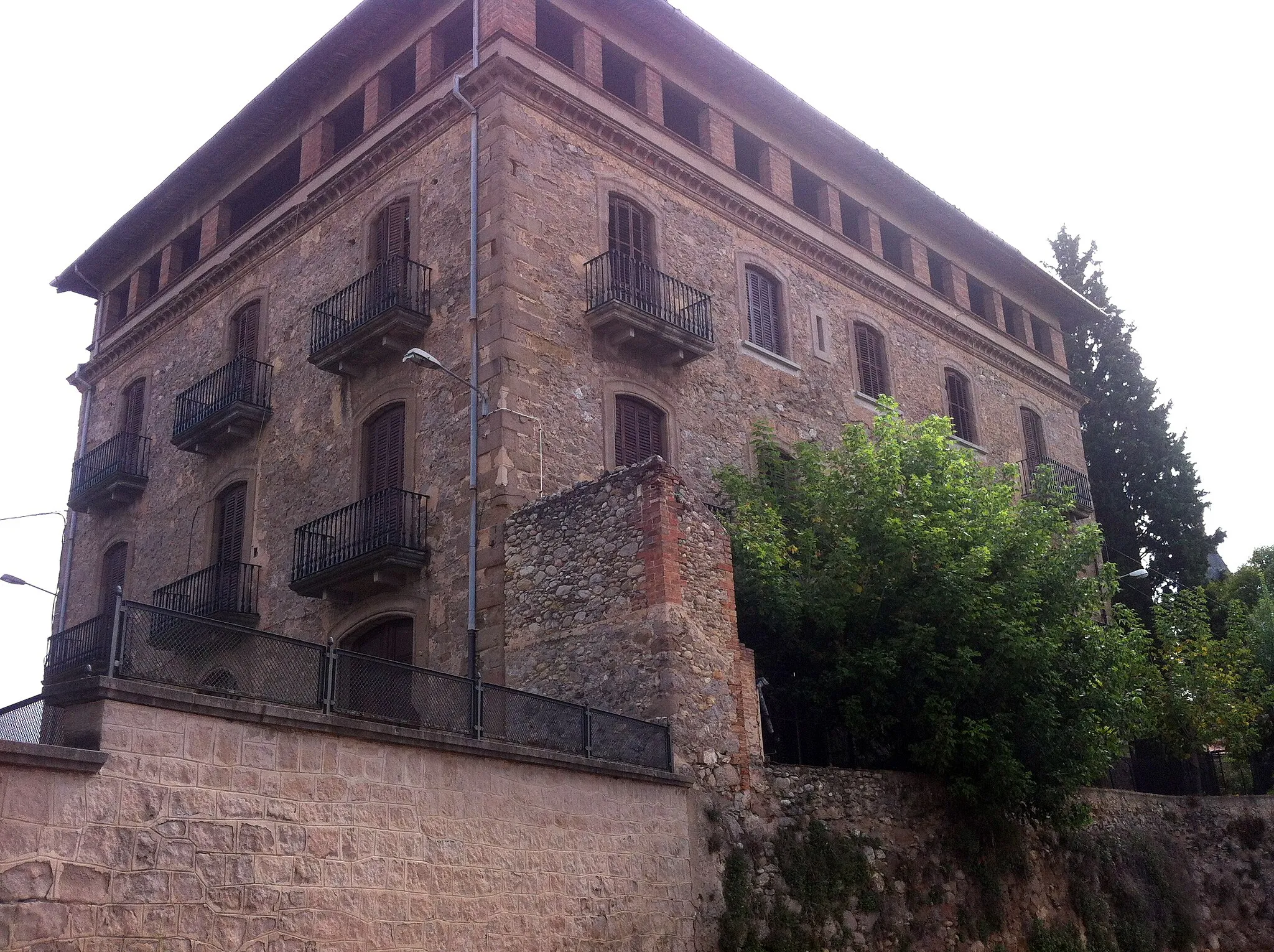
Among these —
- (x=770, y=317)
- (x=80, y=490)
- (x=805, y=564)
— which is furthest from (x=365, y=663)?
(x=80, y=490)

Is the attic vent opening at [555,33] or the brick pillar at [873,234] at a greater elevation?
the attic vent opening at [555,33]

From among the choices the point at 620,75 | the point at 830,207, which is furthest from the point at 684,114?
the point at 830,207

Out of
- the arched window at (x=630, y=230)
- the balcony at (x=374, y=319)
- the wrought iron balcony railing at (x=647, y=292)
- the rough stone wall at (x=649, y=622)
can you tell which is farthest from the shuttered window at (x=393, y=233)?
the rough stone wall at (x=649, y=622)

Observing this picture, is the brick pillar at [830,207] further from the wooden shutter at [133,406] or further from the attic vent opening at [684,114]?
the wooden shutter at [133,406]

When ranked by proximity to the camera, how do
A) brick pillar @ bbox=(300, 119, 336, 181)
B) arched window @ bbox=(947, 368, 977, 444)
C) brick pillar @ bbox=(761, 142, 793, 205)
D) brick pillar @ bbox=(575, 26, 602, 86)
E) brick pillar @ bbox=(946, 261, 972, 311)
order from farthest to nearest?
brick pillar @ bbox=(946, 261, 972, 311) < arched window @ bbox=(947, 368, 977, 444) < brick pillar @ bbox=(761, 142, 793, 205) < brick pillar @ bbox=(300, 119, 336, 181) < brick pillar @ bbox=(575, 26, 602, 86)

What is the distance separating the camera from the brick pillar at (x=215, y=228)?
26094mm

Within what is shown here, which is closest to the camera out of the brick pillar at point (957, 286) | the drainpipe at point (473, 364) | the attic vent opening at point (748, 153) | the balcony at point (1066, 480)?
the drainpipe at point (473, 364)

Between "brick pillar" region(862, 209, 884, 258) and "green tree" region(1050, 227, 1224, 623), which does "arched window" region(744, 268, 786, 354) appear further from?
"green tree" region(1050, 227, 1224, 623)

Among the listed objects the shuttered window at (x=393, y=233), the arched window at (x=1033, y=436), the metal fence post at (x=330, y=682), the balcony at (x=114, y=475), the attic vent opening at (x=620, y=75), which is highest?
the attic vent opening at (x=620, y=75)

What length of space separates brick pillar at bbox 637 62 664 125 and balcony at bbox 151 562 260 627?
10.5m

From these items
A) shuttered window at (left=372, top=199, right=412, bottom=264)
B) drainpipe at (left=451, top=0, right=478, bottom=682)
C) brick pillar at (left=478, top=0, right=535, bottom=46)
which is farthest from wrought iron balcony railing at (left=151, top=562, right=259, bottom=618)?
brick pillar at (left=478, top=0, right=535, bottom=46)

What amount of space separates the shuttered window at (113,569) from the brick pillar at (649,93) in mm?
13370

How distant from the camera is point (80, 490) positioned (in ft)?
88.5

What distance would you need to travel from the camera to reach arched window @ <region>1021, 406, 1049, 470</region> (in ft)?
99.7
